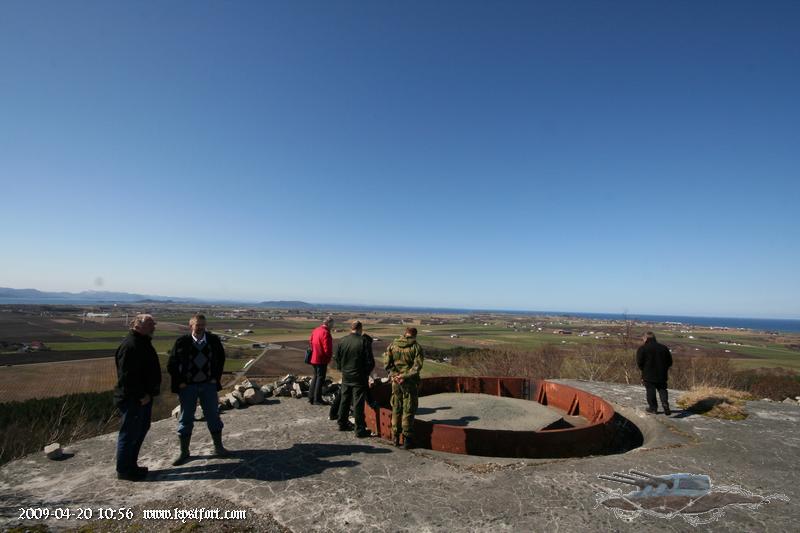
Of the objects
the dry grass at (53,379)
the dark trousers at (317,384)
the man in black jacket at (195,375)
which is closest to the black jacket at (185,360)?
the man in black jacket at (195,375)

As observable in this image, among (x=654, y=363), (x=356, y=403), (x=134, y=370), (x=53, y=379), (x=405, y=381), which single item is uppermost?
(x=134, y=370)

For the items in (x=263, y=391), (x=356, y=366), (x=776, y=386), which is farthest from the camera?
(x=776, y=386)

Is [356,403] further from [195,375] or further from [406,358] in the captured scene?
[195,375]

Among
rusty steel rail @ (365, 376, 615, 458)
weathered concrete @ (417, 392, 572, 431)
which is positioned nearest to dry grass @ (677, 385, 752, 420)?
rusty steel rail @ (365, 376, 615, 458)

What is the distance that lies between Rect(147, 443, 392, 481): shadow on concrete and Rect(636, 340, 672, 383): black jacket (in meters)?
6.59

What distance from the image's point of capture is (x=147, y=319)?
17.0 feet

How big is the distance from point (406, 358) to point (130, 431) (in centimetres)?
405

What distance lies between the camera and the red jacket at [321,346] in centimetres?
875

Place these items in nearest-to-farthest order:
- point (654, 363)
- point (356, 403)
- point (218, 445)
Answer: point (218, 445), point (356, 403), point (654, 363)

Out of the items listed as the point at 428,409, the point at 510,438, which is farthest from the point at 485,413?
the point at 510,438

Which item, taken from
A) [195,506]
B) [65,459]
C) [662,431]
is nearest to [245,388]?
[65,459]

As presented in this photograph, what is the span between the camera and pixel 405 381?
6.54 metres

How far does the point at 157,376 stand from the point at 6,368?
56704 millimetres

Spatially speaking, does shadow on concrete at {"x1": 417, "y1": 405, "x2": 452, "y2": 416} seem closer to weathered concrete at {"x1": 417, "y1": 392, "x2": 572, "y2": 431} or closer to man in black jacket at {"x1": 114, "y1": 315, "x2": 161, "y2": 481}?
weathered concrete at {"x1": 417, "y1": 392, "x2": 572, "y2": 431}
